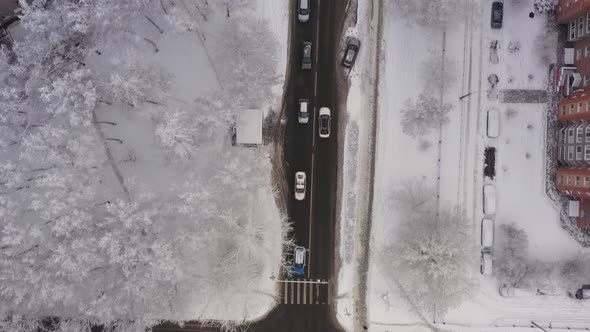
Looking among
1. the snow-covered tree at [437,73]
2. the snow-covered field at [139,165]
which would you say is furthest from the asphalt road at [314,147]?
the snow-covered tree at [437,73]

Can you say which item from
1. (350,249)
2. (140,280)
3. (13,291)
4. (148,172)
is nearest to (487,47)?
(350,249)

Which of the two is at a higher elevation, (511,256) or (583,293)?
(511,256)

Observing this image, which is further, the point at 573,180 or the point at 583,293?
the point at 583,293

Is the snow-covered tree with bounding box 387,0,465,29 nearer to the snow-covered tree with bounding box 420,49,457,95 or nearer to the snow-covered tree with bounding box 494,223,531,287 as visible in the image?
the snow-covered tree with bounding box 420,49,457,95

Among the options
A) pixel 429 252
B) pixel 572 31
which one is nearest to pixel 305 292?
pixel 429 252

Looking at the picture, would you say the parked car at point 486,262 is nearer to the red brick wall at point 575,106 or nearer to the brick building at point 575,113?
the brick building at point 575,113

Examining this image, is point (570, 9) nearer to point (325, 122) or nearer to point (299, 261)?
point (325, 122)
